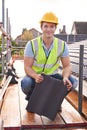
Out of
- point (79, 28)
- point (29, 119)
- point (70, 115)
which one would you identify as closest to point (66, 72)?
point (70, 115)

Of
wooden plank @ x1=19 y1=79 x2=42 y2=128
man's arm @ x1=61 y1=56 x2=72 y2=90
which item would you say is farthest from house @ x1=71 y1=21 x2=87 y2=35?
wooden plank @ x1=19 y1=79 x2=42 y2=128

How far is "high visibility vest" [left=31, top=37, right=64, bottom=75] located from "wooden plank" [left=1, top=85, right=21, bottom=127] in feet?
1.91

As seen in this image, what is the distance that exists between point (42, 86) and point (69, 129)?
549 millimetres

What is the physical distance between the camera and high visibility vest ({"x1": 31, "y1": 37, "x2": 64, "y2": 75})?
15.1 ft

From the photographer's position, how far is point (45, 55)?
462 centimetres

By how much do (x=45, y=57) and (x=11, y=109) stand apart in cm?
82

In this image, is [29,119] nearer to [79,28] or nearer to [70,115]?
[70,115]

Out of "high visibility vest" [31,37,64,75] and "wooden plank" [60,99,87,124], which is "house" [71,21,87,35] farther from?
"high visibility vest" [31,37,64,75]

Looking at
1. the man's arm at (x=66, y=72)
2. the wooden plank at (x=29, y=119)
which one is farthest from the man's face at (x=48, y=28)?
the wooden plank at (x=29, y=119)

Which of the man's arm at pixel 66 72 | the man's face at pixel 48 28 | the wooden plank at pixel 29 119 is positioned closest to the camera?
the wooden plank at pixel 29 119

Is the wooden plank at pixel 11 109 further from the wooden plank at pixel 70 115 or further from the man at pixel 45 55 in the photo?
the wooden plank at pixel 70 115

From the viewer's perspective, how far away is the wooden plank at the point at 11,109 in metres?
4.27

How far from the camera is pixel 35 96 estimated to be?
14.6 ft

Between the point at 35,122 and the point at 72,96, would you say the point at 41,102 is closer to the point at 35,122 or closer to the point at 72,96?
the point at 35,122
